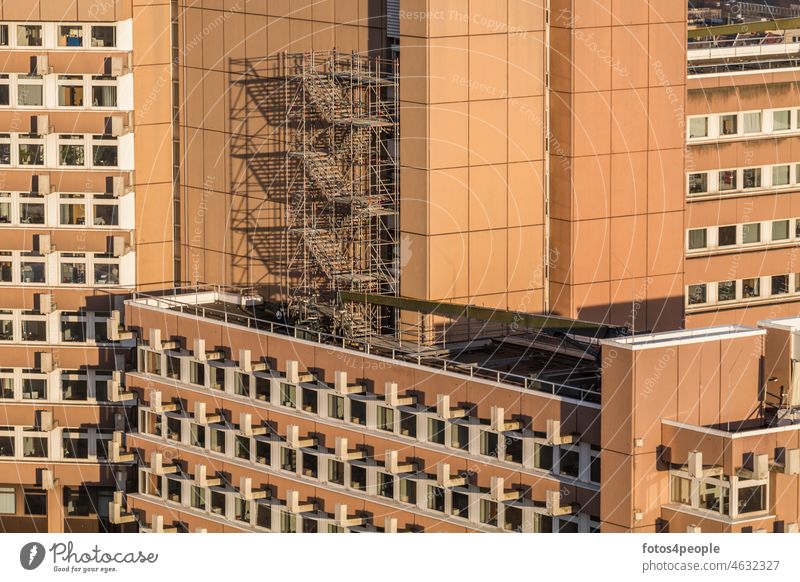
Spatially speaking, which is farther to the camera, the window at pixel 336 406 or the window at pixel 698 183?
the window at pixel 698 183

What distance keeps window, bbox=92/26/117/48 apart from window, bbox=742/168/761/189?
26116 mm

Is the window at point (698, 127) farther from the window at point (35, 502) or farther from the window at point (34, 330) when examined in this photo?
the window at point (35, 502)

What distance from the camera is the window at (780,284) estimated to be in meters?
107

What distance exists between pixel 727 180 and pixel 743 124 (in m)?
2.36

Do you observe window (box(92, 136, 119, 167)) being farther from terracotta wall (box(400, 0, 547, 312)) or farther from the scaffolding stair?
terracotta wall (box(400, 0, 547, 312))

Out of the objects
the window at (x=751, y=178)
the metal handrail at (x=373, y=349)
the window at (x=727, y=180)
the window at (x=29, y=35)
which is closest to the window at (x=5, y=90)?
the window at (x=29, y=35)

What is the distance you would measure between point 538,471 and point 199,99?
89.8 feet

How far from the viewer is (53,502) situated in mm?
103312

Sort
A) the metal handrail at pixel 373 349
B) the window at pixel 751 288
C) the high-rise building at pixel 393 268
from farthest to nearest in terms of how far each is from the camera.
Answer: the window at pixel 751 288
the metal handrail at pixel 373 349
the high-rise building at pixel 393 268

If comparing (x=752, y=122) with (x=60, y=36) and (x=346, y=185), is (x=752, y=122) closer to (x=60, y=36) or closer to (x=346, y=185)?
(x=346, y=185)

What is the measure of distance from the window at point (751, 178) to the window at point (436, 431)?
95.2ft

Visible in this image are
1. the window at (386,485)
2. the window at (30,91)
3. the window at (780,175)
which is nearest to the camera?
the window at (386,485)

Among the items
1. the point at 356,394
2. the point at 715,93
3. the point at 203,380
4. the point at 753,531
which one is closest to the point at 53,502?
the point at 203,380

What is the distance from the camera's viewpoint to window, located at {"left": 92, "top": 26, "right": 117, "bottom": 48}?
10062 centimetres
